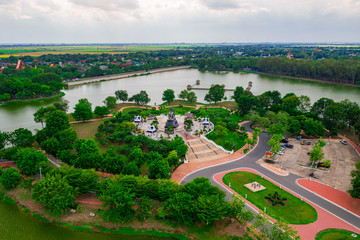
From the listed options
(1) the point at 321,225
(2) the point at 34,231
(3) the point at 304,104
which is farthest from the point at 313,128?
(2) the point at 34,231

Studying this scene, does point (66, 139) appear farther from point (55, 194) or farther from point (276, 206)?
point (276, 206)

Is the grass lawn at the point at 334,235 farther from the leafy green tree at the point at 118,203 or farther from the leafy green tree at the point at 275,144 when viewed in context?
the leafy green tree at the point at 118,203

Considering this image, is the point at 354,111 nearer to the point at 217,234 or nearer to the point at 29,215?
the point at 217,234

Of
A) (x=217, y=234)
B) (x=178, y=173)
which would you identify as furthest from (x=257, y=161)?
(x=217, y=234)

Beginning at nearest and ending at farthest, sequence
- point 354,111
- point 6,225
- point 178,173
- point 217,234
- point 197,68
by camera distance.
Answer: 1. point 217,234
2. point 6,225
3. point 178,173
4. point 354,111
5. point 197,68

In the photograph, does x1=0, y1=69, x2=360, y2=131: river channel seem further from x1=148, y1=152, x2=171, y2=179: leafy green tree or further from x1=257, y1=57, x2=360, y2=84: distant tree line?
x1=148, y1=152, x2=171, y2=179: leafy green tree

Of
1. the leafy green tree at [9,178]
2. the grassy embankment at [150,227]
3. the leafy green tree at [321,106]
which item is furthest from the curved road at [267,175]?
the leafy green tree at [9,178]
